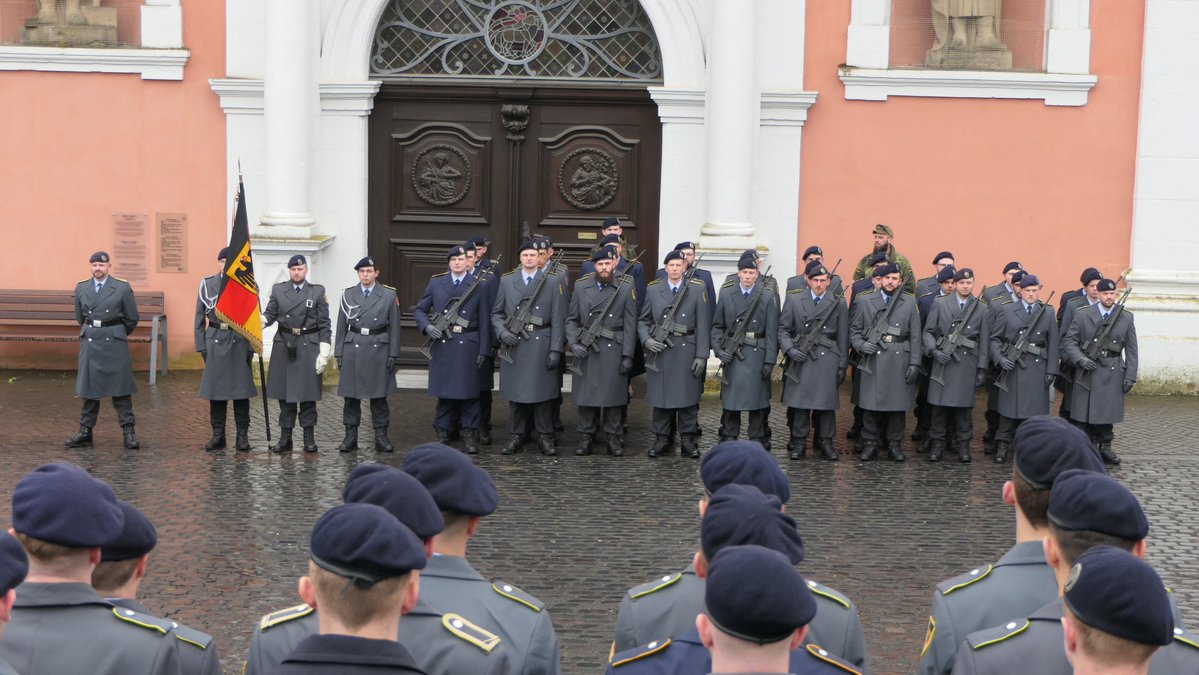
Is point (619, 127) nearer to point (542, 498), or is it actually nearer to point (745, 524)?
point (542, 498)

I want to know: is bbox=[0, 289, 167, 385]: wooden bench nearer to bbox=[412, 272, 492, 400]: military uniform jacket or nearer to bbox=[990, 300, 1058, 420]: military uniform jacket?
bbox=[412, 272, 492, 400]: military uniform jacket

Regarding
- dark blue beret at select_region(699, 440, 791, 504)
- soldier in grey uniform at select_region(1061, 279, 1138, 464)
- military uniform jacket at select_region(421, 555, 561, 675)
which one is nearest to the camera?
military uniform jacket at select_region(421, 555, 561, 675)

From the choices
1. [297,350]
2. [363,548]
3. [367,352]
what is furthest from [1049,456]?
[297,350]

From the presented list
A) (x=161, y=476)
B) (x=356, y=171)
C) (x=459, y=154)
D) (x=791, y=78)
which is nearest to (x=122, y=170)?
(x=356, y=171)

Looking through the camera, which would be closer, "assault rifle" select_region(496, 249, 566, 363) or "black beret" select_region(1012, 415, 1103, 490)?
"black beret" select_region(1012, 415, 1103, 490)

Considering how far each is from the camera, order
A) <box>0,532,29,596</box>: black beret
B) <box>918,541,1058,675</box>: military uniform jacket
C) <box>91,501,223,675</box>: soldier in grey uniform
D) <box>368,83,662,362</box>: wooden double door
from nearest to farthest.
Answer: <box>0,532,29,596</box>: black beret
<box>91,501,223,675</box>: soldier in grey uniform
<box>918,541,1058,675</box>: military uniform jacket
<box>368,83,662,362</box>: wooden double door

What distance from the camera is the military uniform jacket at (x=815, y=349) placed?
12.6m

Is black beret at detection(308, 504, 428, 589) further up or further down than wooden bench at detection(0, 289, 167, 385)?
further up

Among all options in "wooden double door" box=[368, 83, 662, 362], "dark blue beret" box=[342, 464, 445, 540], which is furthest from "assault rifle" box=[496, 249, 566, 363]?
"dark blue beret" box=[342, 464, 445, 540]

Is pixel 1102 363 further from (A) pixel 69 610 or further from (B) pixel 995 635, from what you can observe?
(A) pixel 69 610

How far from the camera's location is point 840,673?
3771mm

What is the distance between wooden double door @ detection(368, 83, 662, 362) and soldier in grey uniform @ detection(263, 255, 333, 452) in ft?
12.4

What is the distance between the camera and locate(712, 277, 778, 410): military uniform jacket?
12672mm

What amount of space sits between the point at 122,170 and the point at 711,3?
6.27 metres
